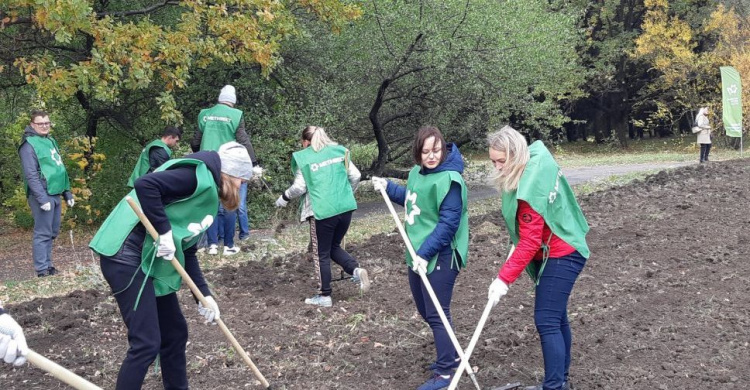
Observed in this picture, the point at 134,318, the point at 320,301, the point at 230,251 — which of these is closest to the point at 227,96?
the point at 230,251

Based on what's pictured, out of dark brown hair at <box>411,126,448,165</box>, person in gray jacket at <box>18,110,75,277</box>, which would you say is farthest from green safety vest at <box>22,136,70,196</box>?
dark brown hair at <box>411,126,448,165</box>

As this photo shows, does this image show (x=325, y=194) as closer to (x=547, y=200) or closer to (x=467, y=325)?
(x=467, y=325)

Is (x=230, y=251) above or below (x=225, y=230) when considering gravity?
below

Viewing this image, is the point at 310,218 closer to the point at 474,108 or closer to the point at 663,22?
the point at 474,108

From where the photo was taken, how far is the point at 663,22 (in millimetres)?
31562

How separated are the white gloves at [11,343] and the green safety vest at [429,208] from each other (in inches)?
95.5

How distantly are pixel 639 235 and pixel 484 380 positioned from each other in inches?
197

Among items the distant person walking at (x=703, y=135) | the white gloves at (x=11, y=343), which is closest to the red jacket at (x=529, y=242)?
the white gloves at (x=11, y=343)

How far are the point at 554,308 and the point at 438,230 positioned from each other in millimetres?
882

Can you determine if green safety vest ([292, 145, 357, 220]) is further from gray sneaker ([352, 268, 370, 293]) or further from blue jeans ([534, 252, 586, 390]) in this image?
blue jeans ([534, 252, 586, 390])

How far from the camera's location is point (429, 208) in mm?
4801

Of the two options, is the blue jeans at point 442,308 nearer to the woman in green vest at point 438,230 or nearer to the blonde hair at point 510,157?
the woman in green vest at point 438,230

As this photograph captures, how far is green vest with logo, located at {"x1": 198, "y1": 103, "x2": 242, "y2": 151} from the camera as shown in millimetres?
8922

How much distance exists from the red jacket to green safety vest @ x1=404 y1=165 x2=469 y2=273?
60cm
